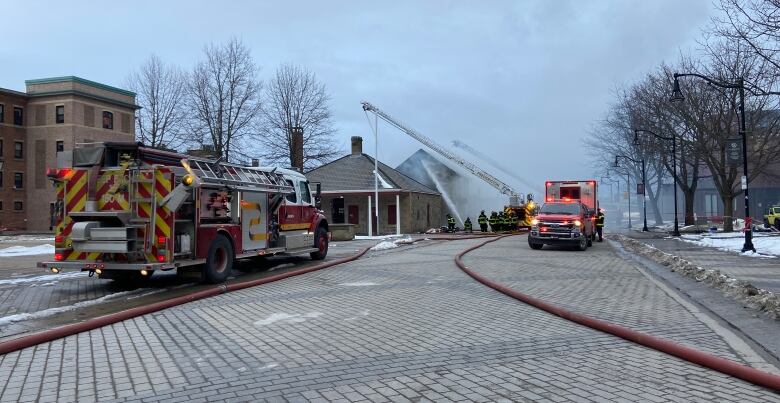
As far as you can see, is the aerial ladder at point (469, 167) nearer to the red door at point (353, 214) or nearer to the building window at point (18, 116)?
the red door at point (353, 214)

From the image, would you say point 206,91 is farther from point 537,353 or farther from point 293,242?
point 537,353

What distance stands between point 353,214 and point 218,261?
28.1 meters

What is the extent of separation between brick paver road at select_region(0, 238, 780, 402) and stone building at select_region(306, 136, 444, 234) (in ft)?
95.4

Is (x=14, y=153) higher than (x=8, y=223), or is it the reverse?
(x=14, y=153)

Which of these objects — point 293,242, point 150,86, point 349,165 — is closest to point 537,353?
point 293,242

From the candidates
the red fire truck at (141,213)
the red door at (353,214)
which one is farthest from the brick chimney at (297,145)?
the red fire truck at (141,213)

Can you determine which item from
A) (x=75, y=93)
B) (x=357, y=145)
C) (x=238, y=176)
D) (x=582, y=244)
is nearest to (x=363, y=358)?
(x=238, y=176)

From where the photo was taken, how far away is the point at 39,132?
5359 cm

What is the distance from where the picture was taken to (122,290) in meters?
11.3

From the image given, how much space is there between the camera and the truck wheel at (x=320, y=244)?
55.9ft

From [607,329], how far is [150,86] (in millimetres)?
46838

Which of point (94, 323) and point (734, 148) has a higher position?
point (734, 148)

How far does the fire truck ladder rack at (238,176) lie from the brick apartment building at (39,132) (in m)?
44.2

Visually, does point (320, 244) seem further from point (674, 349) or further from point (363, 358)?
point (674, 349)
